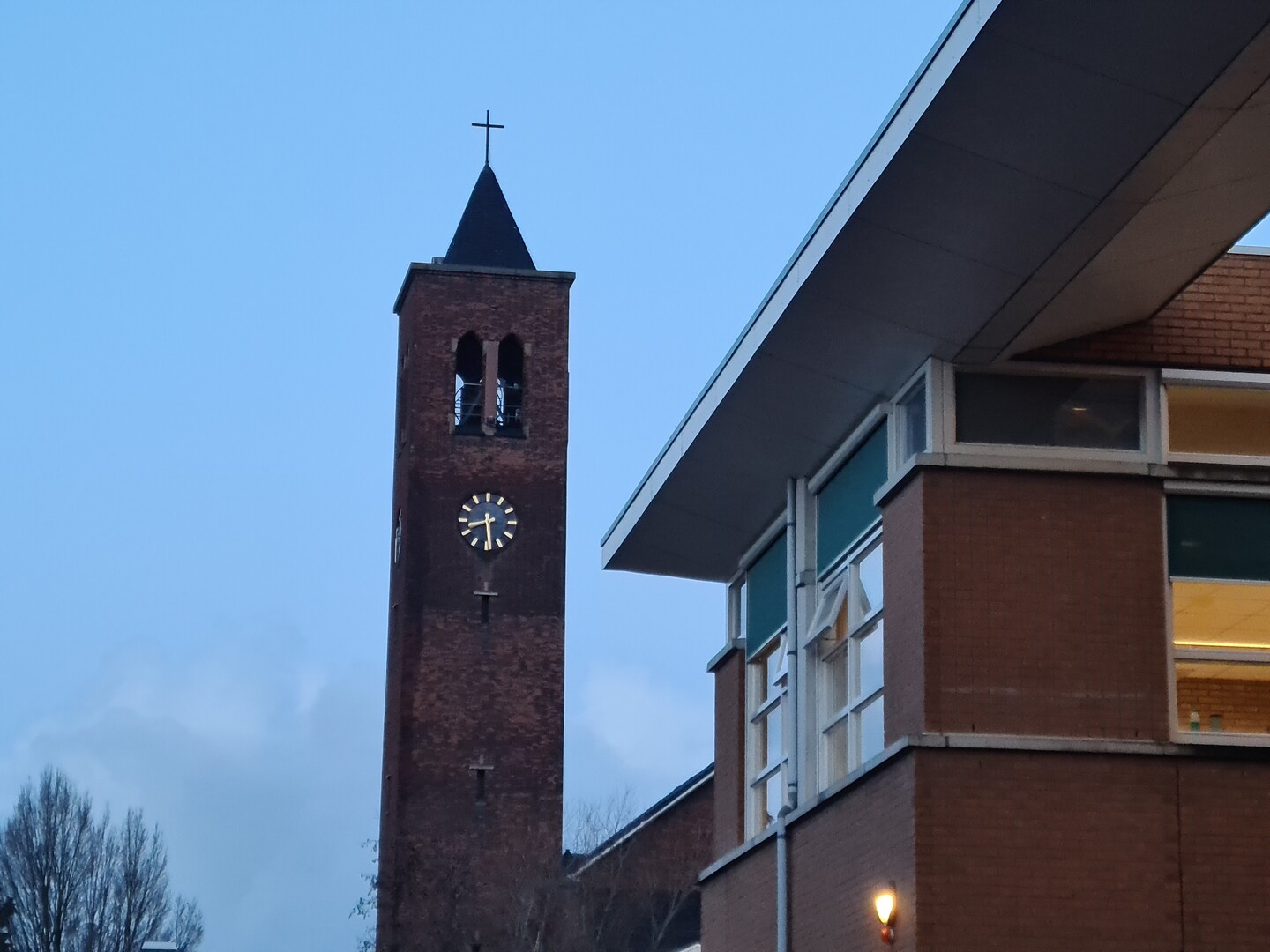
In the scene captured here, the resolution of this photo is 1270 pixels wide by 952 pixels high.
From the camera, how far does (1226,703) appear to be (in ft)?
44.8

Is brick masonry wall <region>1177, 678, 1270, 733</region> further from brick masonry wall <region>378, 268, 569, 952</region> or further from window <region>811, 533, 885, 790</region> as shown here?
brick masonry wall <region>378, 268, 569, 952</region>

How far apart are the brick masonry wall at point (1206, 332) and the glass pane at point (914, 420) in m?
0.73

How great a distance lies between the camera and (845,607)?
15648mm

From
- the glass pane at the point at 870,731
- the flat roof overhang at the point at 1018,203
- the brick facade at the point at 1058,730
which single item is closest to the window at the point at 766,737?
the glass pane at the point at 870,731

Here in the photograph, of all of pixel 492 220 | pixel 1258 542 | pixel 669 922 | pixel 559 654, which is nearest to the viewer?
pixel 1258 542

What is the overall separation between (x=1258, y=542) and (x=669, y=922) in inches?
1448

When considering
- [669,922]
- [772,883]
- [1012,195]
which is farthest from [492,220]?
[1012,195]

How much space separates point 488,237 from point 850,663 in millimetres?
48484

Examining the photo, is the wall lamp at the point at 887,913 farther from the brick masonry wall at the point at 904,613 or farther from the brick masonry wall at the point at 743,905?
the brick masonry wall at the point at 743,905

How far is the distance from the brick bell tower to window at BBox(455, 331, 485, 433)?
5 cm

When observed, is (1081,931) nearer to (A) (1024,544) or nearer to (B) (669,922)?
(A) (1024,544)

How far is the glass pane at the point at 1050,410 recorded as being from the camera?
13.9 m

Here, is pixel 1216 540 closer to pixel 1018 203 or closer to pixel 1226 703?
pixel 1226 703

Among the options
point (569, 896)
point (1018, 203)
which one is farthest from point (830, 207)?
point (569, 896)
